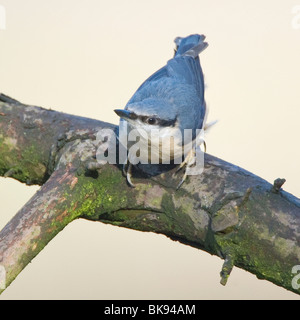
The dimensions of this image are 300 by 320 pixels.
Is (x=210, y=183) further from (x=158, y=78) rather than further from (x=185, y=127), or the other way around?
(x=158, y=78)

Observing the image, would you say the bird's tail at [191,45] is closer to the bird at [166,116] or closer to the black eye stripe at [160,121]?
the bird at [166,116]

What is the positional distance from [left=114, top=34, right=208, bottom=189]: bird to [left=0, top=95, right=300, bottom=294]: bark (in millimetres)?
98

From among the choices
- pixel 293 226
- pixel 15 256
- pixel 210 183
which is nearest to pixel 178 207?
pixel 210 183

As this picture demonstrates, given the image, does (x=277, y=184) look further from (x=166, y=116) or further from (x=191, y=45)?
(x=191, y=45)

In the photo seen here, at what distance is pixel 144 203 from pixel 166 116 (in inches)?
18.5

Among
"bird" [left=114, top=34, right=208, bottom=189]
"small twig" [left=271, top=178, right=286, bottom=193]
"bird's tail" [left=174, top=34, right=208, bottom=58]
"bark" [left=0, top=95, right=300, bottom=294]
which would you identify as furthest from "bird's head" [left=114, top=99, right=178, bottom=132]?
"bird's tail" [left=174, top=34, right=208, bottom=58]

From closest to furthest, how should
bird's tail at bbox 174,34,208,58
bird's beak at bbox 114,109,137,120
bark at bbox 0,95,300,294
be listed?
bark at bbox 0,95,300,294 → bird's beak at bbox 114,109,137,120 → bird's tail at bbox 174,34,208,58

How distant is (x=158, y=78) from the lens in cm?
332

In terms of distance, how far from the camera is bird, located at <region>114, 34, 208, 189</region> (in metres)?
2.84

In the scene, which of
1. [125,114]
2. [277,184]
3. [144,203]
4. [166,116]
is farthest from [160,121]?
[277,184]

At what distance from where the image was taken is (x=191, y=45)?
147 inches

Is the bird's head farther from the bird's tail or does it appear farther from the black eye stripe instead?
the bird's tail

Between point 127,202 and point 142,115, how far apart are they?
0.44 meters

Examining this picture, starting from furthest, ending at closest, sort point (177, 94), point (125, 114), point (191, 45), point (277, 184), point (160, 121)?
point (191, 45)
point (177, 94)
point (160, 121)
point (125, 114)
point (277, 184)
